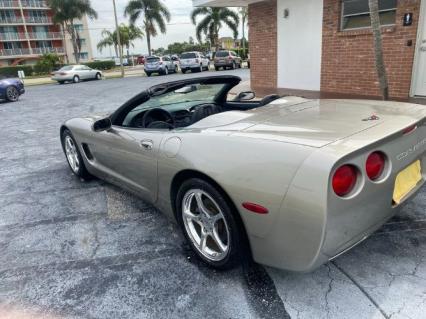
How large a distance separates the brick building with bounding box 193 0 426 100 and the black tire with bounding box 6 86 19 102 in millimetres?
8590

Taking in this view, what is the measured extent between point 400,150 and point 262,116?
93 cm

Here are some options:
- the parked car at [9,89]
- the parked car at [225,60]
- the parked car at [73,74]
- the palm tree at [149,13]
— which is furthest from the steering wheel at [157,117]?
the palm tree at [149,13]

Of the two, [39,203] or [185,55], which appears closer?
[39,203]

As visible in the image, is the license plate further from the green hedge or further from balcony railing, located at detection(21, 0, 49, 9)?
balcony railing, located at detection(21, 0, 49, 9)

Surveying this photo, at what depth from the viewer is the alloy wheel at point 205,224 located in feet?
7.77

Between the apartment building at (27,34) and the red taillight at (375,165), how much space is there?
59892 millimetres

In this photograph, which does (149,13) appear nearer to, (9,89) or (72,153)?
(9,89)

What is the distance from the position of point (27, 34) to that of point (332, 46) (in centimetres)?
5646

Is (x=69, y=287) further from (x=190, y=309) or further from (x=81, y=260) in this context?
(x=190, y=309)

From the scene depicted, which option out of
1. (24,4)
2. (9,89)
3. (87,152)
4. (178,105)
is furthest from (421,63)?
(24,4)

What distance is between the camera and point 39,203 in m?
3.89

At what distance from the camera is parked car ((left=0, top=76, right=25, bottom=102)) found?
14.7 meters

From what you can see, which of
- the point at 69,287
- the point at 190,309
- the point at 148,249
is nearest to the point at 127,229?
the point at 148,249

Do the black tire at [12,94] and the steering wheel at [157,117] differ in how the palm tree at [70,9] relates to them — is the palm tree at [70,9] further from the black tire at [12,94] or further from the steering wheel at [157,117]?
the steering wheel at [157,117]
